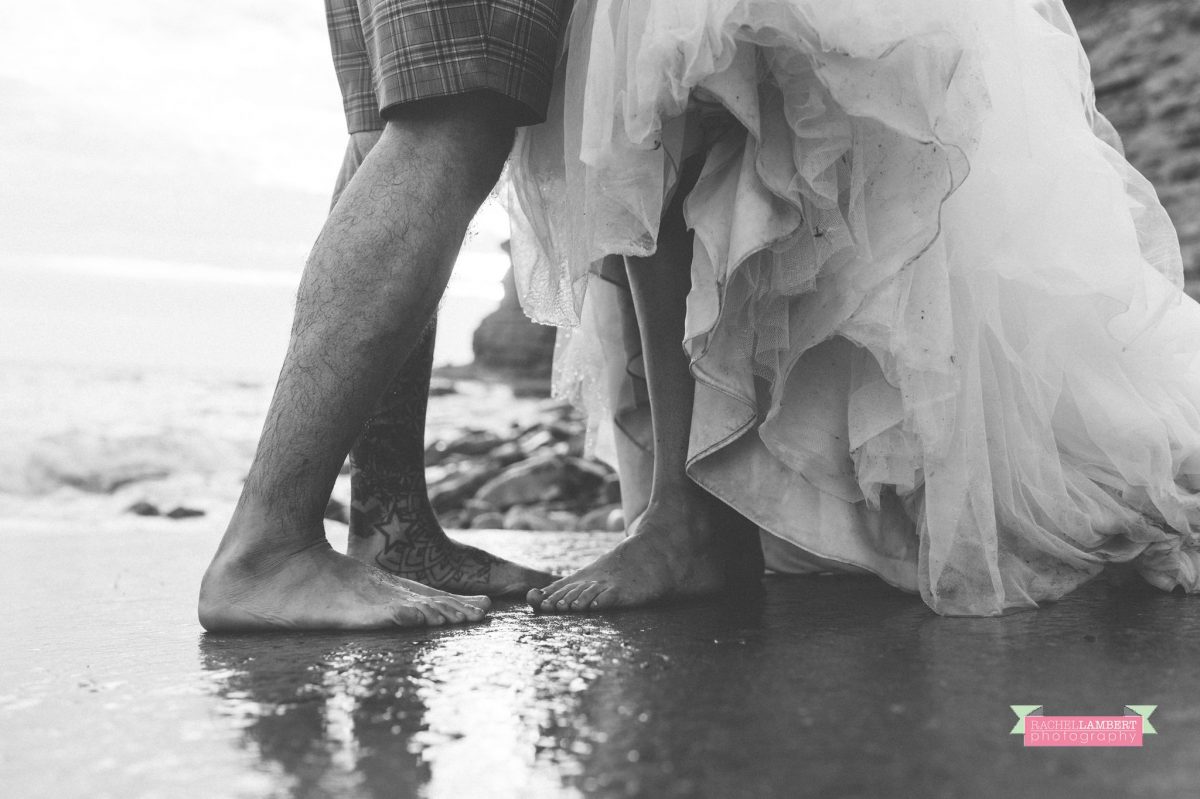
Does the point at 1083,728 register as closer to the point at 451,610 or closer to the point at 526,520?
the point at 451,610

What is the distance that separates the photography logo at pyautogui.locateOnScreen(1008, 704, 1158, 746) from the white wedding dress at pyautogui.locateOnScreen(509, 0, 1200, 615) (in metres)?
0.55

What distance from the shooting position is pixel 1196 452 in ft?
5.39

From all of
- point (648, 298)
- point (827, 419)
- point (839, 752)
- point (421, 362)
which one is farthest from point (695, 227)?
point (839, 752)

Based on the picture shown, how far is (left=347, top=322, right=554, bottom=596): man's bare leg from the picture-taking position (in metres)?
1.78

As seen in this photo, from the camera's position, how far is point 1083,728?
32.1 inches

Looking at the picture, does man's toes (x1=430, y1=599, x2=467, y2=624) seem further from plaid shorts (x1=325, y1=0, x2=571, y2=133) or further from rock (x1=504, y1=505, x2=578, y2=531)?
rock (x1=504, y1=505, x2=578, y2=531)

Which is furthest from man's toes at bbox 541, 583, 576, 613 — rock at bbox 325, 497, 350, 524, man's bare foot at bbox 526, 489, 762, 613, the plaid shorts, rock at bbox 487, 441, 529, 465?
rock at bbox 487, 441, 529, 465

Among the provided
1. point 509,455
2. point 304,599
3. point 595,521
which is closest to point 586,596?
point 304,599

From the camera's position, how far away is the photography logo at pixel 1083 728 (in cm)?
79

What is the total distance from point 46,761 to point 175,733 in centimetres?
10

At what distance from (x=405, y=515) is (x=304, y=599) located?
1.59ft

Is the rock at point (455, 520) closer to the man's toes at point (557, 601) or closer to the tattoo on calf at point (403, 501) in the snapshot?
the tattoo on calf at point (403, 501)

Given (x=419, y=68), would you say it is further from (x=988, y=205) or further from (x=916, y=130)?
(x=988, y=205)

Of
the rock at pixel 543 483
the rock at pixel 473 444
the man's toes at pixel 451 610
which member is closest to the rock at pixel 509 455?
the rock at pixel 473 444
